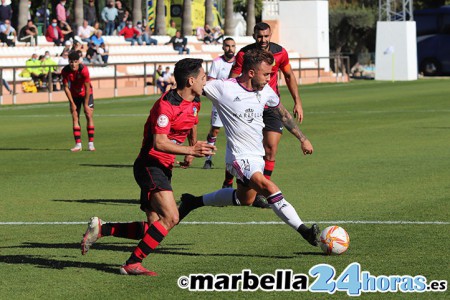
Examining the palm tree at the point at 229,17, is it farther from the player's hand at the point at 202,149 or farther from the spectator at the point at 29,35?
the player's hand at the point at 202,149

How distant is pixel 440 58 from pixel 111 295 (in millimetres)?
64523

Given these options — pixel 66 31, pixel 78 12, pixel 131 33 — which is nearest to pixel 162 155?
pixel 66 31

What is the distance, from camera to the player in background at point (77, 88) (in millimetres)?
21692

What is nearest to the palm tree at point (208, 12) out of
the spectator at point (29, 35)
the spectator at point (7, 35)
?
the spectator at point (29, 35)

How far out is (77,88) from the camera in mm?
22141

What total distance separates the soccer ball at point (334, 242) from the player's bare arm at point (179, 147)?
1496 millimetres

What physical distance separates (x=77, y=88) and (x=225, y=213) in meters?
9.37

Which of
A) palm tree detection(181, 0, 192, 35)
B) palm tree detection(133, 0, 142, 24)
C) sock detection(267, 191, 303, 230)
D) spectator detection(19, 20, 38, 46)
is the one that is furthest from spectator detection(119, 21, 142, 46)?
sock detection(267, 191, 303, 230)

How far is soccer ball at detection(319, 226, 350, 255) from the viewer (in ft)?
33.3

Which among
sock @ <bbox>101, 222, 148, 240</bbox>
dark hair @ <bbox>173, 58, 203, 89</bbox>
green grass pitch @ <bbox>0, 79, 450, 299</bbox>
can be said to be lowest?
green grass pitch @ <bbox>0, 79, 450, 299</bbox>

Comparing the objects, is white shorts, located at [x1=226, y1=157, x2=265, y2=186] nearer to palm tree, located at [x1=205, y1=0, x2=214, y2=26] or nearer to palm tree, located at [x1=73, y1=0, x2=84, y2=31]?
palm tree, located at [x1=73, y1=0, x2=84, y2=31]

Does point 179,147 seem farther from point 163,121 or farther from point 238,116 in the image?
point 238,116

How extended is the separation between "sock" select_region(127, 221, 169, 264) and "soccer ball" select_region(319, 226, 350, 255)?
5.10ft

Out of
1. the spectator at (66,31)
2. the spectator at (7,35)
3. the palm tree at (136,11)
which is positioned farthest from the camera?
the palm tree at (136,11)
